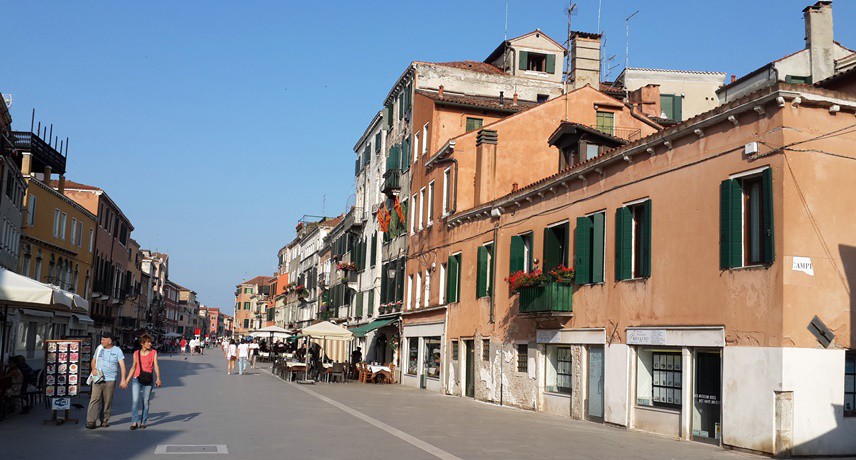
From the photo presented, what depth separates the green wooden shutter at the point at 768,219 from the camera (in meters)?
14.2

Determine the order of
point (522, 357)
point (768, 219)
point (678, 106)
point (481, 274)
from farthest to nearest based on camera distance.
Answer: point (678, 106) < point (481, 274) < point (522, 357) < point (768, 219)

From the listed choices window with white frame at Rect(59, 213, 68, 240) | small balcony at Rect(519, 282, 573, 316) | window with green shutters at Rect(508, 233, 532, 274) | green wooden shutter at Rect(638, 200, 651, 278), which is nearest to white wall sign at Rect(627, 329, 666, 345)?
green wooden shutter at Rect(638, 200, 651, 278)

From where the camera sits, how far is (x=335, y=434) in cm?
1479

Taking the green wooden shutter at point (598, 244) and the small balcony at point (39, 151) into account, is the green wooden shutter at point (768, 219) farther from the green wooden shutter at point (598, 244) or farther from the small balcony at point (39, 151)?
the small balcony at point (39, 151)

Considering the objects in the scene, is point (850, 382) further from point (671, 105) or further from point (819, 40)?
point (671, 105)

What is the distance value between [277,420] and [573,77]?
2439 cm

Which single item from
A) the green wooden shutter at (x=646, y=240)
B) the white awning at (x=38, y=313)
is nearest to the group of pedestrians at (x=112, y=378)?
the green wooden shutter at (x=646, y=240)

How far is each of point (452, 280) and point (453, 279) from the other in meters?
0.08

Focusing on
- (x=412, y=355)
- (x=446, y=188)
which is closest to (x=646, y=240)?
(x=446, y=188)

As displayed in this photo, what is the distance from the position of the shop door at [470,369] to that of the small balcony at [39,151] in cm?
2460

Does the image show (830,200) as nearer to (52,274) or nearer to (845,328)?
(845,328)

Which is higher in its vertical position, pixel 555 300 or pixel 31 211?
pixel 31 211

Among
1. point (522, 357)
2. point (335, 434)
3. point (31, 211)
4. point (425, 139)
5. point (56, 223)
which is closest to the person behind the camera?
point (335, 434)

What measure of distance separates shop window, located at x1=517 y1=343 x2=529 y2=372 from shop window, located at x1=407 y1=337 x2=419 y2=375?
1025cm
